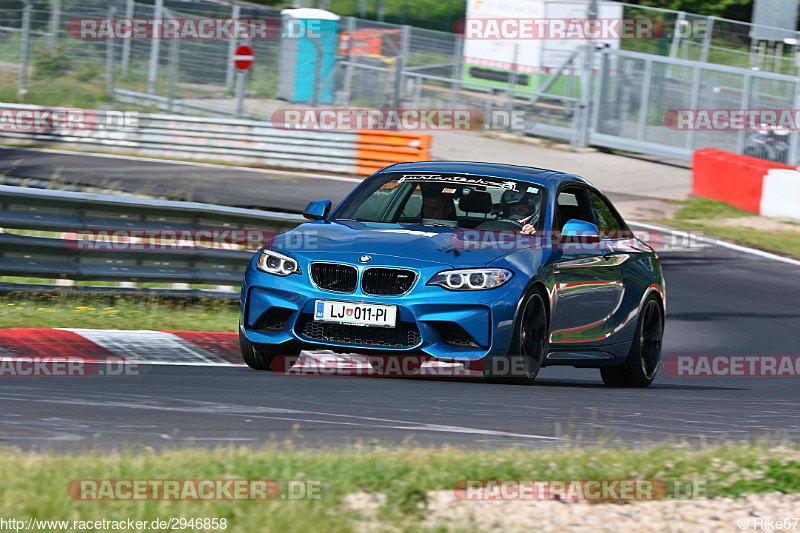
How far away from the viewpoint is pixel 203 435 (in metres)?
5.22

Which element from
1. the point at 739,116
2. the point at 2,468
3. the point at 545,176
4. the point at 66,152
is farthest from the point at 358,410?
the point at 739,116

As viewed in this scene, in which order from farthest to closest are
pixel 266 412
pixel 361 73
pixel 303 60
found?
pixel 361 73
pixel 303 60
pixel 266 412

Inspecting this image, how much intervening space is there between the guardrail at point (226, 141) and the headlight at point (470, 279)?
16991 mm

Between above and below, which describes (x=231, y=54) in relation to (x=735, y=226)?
above

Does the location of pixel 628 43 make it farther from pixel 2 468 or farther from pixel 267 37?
pixel 2 468

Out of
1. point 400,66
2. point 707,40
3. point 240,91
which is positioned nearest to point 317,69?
point 240,91

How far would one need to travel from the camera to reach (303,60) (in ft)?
94.3

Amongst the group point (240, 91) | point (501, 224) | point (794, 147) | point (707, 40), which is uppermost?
point (707, 40)

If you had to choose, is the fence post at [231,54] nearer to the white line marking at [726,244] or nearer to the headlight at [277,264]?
the white line marking at [726,244]

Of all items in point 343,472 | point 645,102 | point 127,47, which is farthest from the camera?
point 645,102

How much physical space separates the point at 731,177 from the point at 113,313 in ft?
50.1

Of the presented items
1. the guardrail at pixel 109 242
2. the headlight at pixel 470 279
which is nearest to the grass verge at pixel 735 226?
the guardrail at pixel 109 242

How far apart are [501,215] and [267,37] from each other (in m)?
21.7

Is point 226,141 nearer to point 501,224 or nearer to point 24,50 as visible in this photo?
point 24,50
